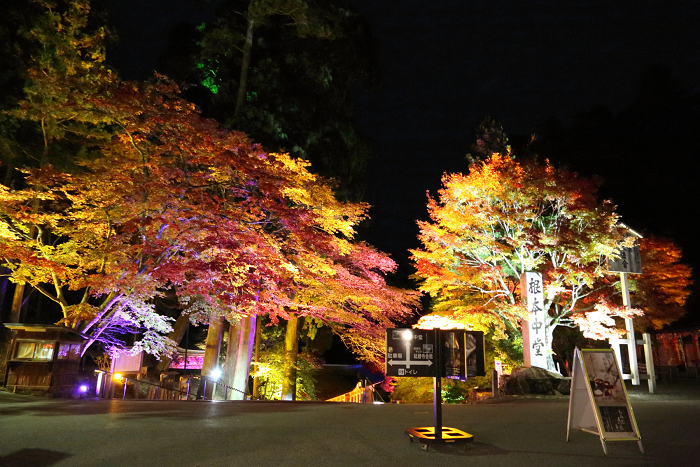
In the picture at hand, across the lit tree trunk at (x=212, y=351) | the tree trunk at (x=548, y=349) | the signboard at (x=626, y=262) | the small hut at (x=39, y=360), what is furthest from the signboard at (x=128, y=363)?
the signboard at (x=626, y=262)

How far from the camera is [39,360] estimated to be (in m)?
11.8

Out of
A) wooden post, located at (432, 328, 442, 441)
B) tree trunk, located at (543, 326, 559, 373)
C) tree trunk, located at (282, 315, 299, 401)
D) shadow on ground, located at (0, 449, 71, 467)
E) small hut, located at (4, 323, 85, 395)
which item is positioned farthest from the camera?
tree trunk, located at (282, 315, 299, 401)

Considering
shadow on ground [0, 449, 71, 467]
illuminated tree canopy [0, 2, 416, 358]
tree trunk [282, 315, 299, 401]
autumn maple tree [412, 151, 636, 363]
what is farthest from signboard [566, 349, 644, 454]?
tree trunk [282, 315, 299, 401]

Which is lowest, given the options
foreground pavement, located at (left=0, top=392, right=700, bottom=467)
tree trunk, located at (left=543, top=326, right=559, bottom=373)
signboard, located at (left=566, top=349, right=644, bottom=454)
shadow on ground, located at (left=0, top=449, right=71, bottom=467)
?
shadow on ground, located at (left=0, top=449, right=71, bottom=467)

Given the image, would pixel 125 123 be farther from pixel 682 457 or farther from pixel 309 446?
pixel 682 457

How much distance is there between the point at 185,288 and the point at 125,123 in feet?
13.5

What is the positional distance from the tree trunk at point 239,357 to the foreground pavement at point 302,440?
6.95 meters

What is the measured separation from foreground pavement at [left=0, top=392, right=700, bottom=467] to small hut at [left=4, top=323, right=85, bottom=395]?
12.2 ft

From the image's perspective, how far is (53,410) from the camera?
8031mm

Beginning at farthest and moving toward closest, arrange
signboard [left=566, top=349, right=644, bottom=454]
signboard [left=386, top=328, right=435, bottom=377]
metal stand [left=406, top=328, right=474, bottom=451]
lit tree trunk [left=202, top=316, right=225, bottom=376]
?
lit tree trunk [left=202, top=316, right=225, bottom=376], signboard [left=386, top=328, right=435, bottom=377], metal stand [left=406, top=328, right=474, bottom=451], signboard [left=566, top=349, right=644, bottom=454]

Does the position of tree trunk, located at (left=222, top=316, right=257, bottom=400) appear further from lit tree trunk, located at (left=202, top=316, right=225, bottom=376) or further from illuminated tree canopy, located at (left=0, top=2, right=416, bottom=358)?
illuminated tree canopy, located at (left=0, top=2, right=416, bottom=358)

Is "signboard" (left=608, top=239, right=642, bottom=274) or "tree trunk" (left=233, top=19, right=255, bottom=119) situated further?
"tree trunk" (left=233, top=19, right=255, bottom=119)

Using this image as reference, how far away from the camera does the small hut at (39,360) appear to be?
11.8m

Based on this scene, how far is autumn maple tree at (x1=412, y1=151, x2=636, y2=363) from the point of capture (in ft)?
46.9
